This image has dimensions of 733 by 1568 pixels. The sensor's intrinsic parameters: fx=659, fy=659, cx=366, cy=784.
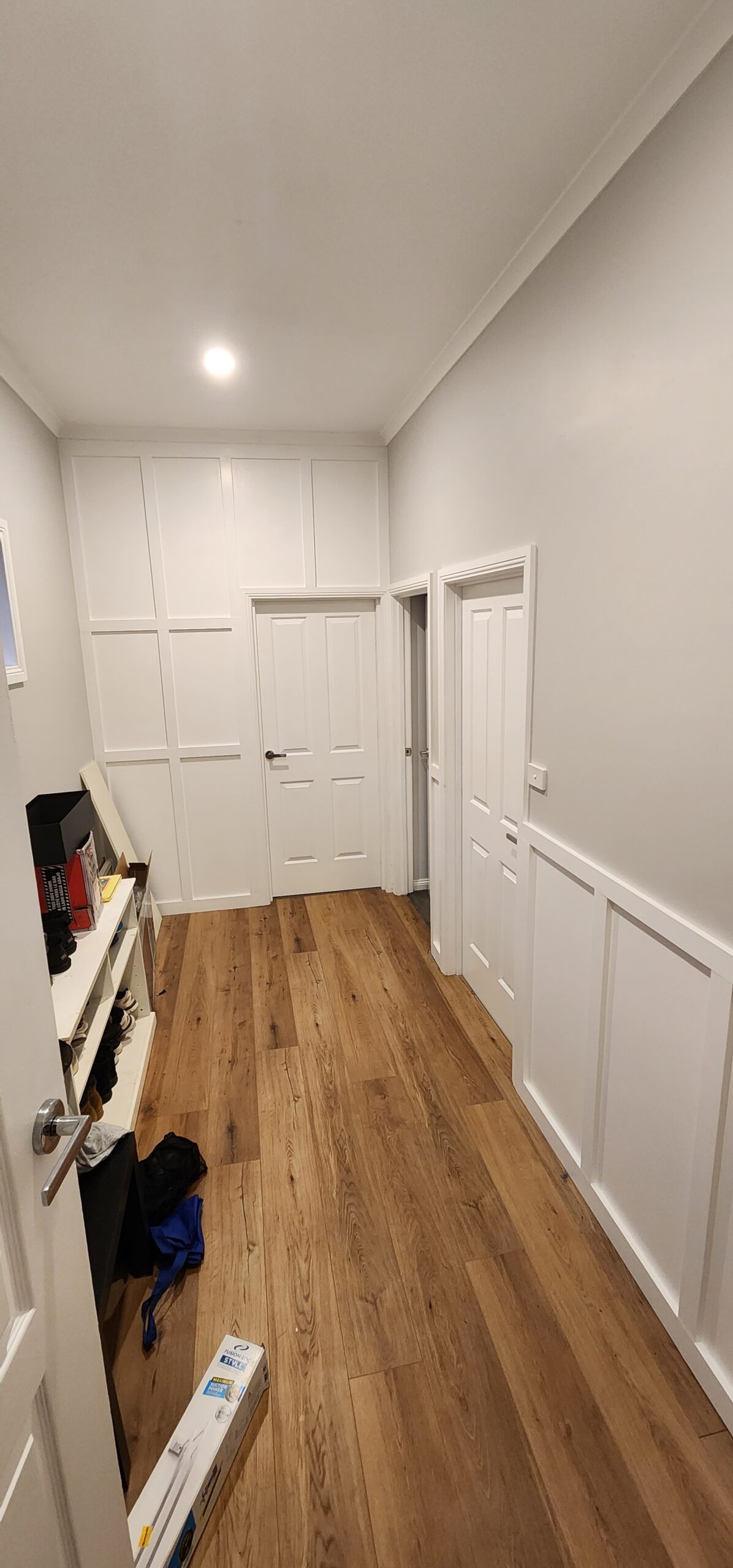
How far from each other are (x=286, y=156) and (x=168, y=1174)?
268 centimetres

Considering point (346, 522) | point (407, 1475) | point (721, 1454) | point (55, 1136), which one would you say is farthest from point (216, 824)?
point (721, 1454)

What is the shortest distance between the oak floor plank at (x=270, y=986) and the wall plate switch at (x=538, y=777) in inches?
59.1

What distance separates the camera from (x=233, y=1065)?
262 centimetres

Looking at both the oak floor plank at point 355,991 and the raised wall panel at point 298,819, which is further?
the raised wall panel at point 298,819

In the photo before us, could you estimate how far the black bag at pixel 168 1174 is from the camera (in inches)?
75.1

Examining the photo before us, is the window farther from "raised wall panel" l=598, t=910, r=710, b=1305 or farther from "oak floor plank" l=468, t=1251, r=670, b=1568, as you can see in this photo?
"oak floor plank" l=468, t=1251, r=670, b=1568

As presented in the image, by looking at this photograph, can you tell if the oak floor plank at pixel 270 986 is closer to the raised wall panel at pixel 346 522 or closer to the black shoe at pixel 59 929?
the black shoe at pixel 59 929

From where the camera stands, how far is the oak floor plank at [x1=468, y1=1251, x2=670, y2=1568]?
4.00 feet

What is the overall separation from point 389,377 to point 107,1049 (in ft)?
9.64

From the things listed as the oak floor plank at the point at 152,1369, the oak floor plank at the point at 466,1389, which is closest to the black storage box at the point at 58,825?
the oak floor plank at the point at 152,1369

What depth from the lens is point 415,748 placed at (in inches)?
156

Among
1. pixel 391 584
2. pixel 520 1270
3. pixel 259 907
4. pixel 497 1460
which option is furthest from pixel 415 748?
pixel 497 1460

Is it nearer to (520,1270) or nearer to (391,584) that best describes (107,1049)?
(520,1270)

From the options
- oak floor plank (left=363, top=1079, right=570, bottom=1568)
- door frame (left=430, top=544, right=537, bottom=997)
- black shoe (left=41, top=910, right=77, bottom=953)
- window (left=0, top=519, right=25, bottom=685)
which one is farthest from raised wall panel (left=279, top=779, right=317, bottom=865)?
oak floor plank (left=363, top=1079, right=570, bottom=1568)
